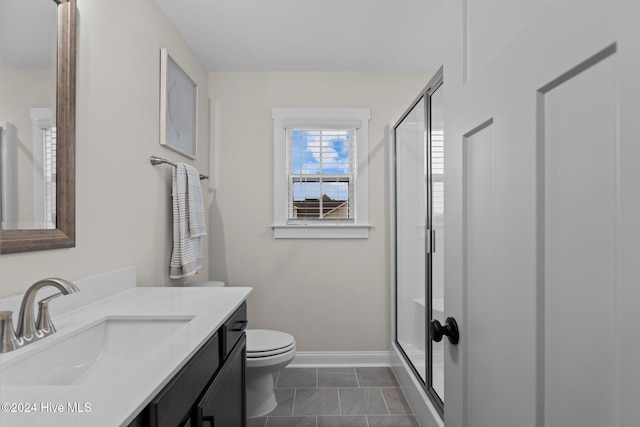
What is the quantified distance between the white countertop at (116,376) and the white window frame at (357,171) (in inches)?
56.7

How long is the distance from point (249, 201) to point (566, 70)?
8.23 ft

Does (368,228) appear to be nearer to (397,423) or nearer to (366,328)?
(366,328)

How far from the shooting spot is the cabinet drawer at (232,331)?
129 centimetres

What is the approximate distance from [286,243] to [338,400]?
1171 mm

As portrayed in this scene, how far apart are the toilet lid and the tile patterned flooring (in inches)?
16.3

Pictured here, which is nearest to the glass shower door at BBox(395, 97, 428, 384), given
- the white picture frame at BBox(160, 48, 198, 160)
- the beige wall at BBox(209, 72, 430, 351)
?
the beige wall at BBox(209, 72, 430, 351)

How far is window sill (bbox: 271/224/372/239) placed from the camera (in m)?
2.82

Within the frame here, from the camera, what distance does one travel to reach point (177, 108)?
219cm

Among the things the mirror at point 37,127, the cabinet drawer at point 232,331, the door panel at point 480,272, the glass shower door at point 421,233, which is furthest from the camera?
the glass shower door at point 421,233

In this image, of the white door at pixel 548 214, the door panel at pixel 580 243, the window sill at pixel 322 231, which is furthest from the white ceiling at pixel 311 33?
the door panel at pixel 580 243

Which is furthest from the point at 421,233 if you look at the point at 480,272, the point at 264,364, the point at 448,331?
the point at 480,272

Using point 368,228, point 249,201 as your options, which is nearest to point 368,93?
point 368,228

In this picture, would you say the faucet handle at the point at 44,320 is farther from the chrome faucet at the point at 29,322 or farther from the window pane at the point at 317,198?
the window pane at the point at 317,198

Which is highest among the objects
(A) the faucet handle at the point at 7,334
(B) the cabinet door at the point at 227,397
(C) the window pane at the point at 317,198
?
(C) the window pane at the point at 317,198
